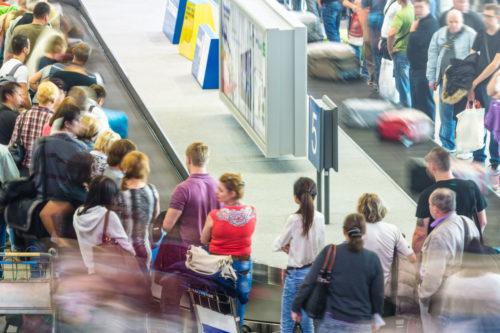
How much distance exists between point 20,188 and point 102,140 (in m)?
0.74

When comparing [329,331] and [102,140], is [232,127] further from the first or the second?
[329,331]

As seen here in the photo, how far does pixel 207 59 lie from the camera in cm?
1434

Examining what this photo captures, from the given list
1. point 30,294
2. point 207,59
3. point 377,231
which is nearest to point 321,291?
point 377,231

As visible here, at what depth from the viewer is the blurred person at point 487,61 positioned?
936 cm

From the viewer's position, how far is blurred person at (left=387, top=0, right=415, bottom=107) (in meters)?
11.7

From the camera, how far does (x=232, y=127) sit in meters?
12.5

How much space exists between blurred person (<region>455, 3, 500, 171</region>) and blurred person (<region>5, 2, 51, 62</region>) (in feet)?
15.7

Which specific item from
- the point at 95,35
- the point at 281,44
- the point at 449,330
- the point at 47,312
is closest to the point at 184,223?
the point at 47,312

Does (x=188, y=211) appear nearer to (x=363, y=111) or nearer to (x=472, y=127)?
(x=472, y=127)

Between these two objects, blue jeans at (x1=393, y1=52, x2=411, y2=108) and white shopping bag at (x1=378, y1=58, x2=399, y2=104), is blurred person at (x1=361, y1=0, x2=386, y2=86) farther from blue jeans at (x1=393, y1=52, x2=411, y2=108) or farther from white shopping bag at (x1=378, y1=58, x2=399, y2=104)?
blue jeans at (x1=393, y1=52, x2=411, y2=108)

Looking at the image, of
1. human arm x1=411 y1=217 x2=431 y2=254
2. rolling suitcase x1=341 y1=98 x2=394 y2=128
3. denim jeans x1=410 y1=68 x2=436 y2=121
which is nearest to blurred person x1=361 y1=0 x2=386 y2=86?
rolling suitcase x1=341 y1=98 x2=394 y2=128

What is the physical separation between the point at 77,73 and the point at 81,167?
8.56 ft

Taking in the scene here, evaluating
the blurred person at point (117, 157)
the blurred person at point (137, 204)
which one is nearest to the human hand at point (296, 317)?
the blurred person at point (137, 204)

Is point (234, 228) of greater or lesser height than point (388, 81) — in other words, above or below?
above
